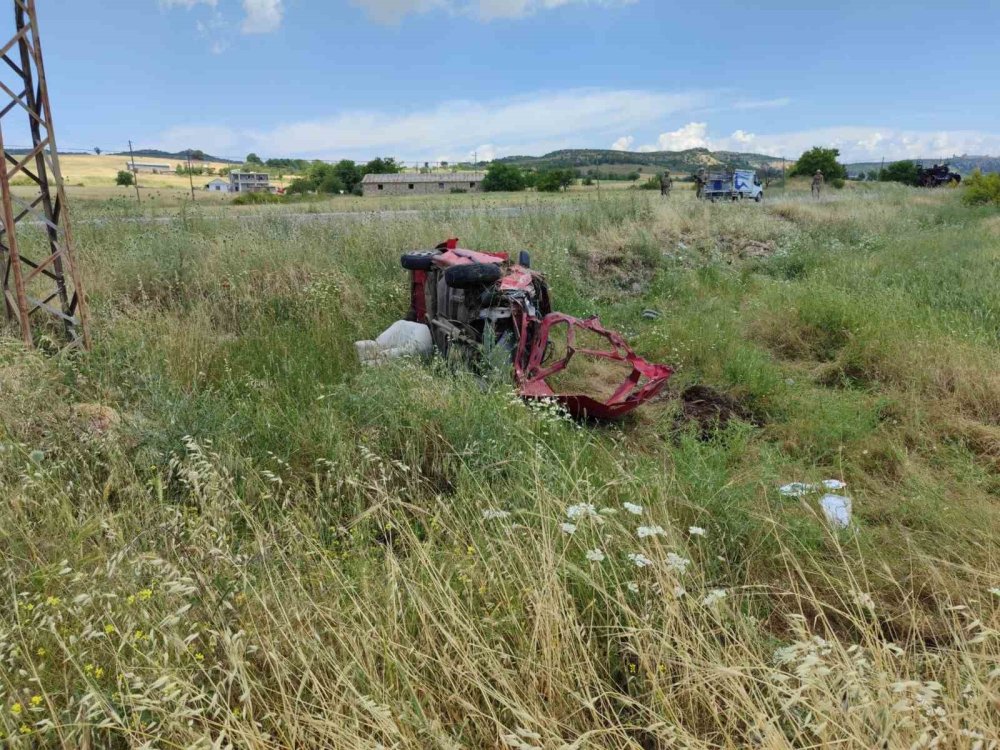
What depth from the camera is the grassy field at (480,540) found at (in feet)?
5.66

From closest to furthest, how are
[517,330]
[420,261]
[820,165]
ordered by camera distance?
1. [517,330]
2. [420,261]
3. [820,165]

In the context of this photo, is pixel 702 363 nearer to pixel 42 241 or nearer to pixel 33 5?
pixel 33 5

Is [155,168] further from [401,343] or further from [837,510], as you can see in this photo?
[837,510]

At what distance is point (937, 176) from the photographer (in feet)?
120

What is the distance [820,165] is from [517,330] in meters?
48.1

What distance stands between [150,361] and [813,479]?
4973 millimetres

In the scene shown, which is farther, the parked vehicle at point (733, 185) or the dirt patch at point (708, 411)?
the parked vehicle at point (733, 185)

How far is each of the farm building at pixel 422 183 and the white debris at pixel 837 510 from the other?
60.6 m

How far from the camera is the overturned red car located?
4461 mm

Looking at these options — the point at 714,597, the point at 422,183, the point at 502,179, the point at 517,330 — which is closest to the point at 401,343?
the point at 517,330

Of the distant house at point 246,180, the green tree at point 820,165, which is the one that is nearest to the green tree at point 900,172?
the green tree at point 820,165

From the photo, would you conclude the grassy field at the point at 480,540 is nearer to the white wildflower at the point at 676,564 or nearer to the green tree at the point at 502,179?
the white wildflower at the point at 676,564

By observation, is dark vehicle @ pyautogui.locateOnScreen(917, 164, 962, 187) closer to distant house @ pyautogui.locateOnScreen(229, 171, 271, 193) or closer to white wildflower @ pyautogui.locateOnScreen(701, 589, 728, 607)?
white wildflower @ pyautogui.locateOnScreen(701, 589, 728, 607)

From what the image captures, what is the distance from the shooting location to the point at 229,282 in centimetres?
701
